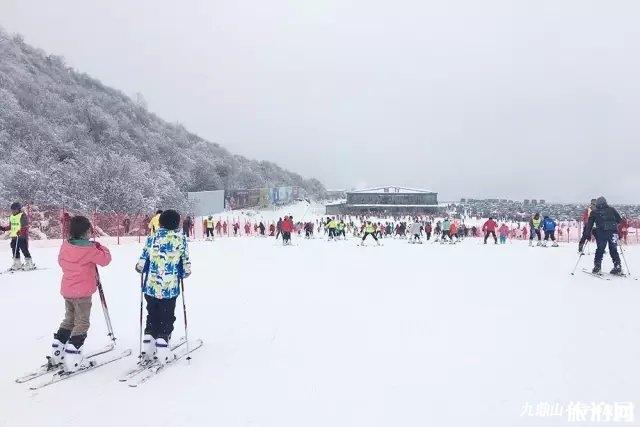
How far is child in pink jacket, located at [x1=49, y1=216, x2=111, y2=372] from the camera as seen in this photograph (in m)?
4.61

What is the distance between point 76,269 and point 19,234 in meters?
8.29

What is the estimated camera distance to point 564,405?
3.76 m

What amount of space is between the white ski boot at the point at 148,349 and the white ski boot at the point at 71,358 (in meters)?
0.61

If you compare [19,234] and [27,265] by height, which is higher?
[19,234]

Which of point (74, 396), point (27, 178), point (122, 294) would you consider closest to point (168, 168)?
point (27, 178)

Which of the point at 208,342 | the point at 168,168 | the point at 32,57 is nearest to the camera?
the point at 208,342

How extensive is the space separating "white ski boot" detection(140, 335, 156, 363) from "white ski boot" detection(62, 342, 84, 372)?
0.61 m

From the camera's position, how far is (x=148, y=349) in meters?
4.78

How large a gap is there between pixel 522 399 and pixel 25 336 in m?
6.00

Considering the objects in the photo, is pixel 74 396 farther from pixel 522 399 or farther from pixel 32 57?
pixel 32 57

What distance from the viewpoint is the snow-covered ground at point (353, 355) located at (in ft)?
12.2

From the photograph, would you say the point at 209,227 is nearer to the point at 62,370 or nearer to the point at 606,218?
the point at 606,218

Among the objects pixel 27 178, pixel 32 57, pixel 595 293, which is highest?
pixel 32 57

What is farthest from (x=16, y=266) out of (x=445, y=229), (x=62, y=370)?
(x=445, y=229)
